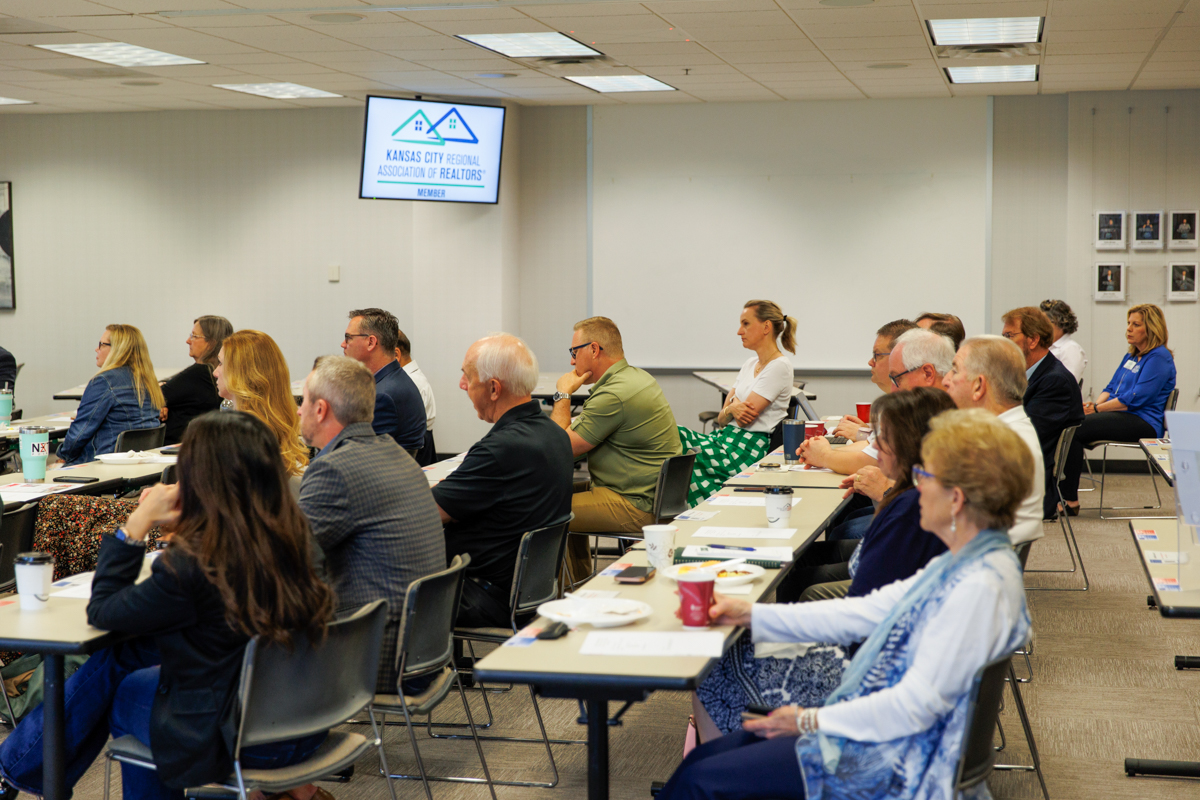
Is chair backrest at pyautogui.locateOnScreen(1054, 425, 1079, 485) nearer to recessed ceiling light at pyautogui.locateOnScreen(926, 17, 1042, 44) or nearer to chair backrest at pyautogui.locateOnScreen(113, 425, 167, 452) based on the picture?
recessed ceiling light at pyautogui.locateOnScreen(926, 17, 1042, 44)

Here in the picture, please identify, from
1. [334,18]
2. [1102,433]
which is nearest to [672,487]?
[334,18]

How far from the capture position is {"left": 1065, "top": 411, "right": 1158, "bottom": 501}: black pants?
741 cm

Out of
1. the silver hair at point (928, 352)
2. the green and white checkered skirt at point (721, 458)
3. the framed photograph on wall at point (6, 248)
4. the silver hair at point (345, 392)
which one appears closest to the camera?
the silver hair at point (345, 392)

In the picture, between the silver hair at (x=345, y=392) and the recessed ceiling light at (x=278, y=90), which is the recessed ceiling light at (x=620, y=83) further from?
the silver hair at (x=345, y=392)

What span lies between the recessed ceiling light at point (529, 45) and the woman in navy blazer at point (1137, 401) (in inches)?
157

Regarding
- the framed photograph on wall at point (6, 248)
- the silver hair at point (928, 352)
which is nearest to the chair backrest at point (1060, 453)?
the silver hair at point (928, 352)

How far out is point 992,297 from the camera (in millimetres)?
9242

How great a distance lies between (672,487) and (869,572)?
209 centimetres

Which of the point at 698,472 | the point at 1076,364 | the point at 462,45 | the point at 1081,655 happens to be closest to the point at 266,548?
the point at 698,472

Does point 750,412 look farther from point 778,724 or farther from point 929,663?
point 929,663

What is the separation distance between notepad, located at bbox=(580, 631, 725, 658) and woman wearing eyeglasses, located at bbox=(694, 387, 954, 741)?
1.35ft

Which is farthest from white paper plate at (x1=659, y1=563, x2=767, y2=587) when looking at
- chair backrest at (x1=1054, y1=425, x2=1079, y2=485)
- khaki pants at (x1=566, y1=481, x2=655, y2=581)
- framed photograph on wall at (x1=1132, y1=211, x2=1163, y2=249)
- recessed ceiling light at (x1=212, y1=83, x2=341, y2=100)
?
framed photograph on wall at (x1=1132, y1=211, x2=1163, y2=249)

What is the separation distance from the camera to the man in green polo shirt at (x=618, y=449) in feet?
15.5

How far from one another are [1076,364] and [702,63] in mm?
3390
